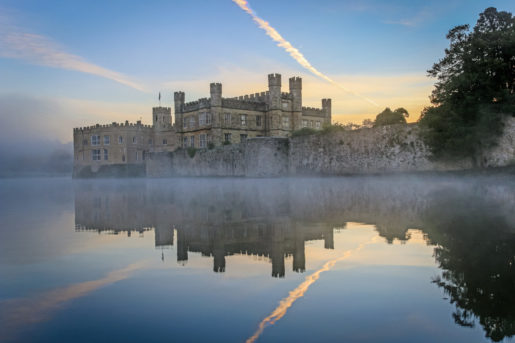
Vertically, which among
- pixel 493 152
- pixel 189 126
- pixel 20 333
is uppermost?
pixel 189 126

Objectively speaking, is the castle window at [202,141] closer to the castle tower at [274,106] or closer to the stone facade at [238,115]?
the stone facade at [238,115]

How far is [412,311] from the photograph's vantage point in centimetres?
430

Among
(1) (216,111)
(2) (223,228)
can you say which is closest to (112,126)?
(1) (216,111)

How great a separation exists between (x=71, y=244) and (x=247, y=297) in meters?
4.78

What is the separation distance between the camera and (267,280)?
5.48 m

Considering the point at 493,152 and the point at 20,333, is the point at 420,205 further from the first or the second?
the point at 493,152

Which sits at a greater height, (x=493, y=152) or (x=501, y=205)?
(x=493, y=152)

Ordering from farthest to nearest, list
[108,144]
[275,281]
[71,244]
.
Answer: [108,144] < [71,244] < [275,281]

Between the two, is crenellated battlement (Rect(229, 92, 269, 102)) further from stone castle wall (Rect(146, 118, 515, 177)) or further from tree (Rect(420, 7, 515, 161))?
tree (Rect(420, 7, 515, 161))

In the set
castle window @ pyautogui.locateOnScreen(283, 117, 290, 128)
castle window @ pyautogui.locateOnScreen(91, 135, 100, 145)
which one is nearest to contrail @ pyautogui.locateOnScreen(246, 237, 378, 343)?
castle window @ pyautogui.locateOnScreen(283, 117, 290, 128)

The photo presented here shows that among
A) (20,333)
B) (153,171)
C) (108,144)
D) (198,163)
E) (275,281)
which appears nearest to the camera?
(20,333)

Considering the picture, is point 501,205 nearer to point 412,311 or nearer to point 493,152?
point 412,311

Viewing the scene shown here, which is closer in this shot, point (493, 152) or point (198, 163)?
point (493, 152)

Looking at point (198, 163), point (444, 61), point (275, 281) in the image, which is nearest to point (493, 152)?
point (444, 61)
